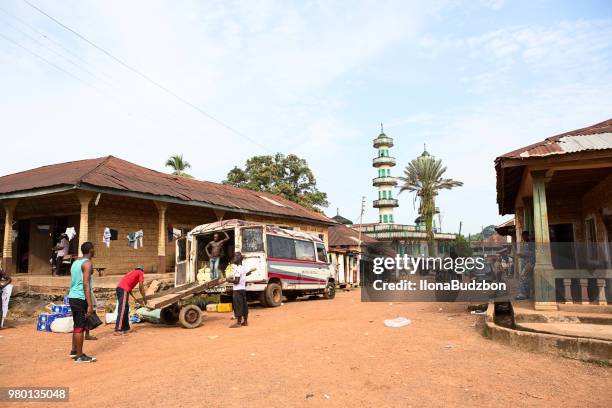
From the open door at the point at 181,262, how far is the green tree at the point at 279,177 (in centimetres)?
2141

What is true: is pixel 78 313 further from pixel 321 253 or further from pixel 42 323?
pixel 321 253

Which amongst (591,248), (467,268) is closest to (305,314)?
(467,268)

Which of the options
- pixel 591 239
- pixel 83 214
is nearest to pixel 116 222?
pixel 83 214

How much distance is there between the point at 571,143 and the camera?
329 inches

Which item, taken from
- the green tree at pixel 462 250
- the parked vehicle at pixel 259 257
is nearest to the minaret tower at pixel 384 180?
the green tree at pixel 462 250

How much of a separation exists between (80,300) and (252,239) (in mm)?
6474

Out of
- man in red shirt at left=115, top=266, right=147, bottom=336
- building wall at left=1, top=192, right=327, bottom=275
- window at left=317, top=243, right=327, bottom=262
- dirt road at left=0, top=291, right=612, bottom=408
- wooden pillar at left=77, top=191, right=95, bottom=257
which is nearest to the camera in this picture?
dirt road at left=0, top=291, right=612, bottom=408

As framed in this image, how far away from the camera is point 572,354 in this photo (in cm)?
596

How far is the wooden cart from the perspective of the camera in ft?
29.1

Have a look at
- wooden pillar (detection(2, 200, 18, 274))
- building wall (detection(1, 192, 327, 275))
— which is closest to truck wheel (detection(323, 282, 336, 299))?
building wall (detection(1, 192, 327, 275))

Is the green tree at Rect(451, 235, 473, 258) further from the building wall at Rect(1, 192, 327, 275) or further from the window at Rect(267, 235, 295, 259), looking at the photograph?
the building wall at Rect(1, 192, 327, 275)

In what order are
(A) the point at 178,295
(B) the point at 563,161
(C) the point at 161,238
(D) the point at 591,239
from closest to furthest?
(B) the point at 563,161, (A) the point at 178,295, (D) the point at 591,239, (C) the point at 161,238

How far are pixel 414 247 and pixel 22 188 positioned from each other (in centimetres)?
3788

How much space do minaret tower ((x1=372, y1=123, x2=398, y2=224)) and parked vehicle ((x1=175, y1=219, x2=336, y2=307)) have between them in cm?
3945
